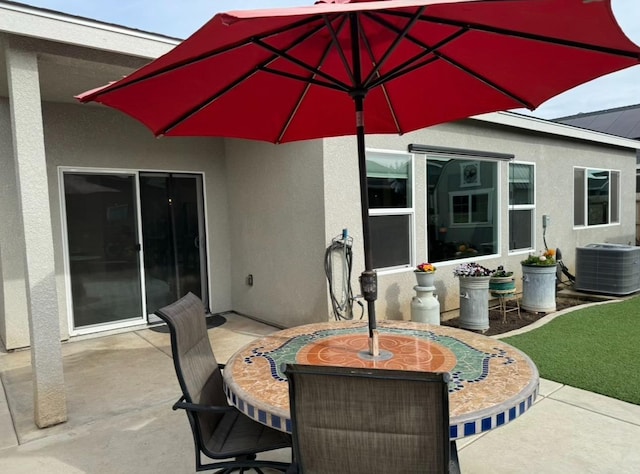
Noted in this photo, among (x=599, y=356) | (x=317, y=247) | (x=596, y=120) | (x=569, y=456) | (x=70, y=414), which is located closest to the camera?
(x=569, y=456)

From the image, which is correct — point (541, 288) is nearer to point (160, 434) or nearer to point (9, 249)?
point (160, 434)

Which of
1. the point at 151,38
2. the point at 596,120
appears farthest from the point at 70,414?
the point at 596,120

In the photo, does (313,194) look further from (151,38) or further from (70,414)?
(70,414)

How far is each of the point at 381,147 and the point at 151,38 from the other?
2.86 meters

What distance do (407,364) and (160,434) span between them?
1.99 metres

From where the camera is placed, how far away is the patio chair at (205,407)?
198 cm

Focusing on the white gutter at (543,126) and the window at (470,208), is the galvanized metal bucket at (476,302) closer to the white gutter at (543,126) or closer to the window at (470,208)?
the window at (470,208)

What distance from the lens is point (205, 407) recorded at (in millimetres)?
1955

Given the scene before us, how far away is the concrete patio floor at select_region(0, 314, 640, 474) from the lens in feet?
8.58

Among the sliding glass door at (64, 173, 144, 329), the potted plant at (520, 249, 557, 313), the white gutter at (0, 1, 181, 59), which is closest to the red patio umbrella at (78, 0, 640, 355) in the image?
the white gutter at (0, 1, 181, 59)

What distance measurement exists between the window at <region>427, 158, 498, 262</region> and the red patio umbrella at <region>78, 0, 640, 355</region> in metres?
2.94

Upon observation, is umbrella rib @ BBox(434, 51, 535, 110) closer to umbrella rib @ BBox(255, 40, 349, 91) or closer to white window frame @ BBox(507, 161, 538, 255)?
umbrella rib @ BBox(255, 40, 349, 91)

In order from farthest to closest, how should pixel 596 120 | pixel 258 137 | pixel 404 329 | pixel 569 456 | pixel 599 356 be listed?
pixel 596 120 < pixel 599 356 < pixel 258 137 < pixel 404 329 < pixel 569 456

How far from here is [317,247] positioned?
16.4ft
